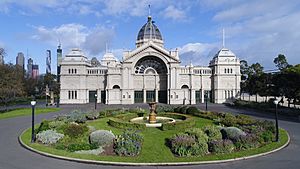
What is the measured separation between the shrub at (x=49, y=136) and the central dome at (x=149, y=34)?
197ft

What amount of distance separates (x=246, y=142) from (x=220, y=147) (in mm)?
2781

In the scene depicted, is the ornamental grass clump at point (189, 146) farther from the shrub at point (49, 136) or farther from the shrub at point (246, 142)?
the shrub at point (49, 136)

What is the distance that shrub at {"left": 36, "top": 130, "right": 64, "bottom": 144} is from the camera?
2181 cm

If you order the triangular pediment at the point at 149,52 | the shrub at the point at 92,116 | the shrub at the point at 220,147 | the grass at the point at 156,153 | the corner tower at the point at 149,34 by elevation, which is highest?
the corner tower at the point at 149,34

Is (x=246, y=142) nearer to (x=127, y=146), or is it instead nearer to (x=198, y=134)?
(x=198, y=134)

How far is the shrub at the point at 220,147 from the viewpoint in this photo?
18.8 m

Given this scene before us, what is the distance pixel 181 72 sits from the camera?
7069 cm

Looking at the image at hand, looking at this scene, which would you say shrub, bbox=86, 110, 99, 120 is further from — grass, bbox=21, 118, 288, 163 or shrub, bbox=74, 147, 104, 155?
shrub, bbox=74, 147, 104, 155

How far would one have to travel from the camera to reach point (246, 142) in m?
20.1

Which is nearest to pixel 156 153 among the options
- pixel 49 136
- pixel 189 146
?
pixel 189 146

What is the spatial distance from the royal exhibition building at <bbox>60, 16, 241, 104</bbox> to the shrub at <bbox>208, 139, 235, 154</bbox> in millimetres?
49488

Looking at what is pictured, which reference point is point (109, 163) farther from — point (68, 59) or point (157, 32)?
point (157, 32)

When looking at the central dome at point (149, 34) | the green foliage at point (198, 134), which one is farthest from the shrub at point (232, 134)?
the central dome at point (149, 34)

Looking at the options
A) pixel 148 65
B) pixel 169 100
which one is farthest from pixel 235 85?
pixel 148 65
